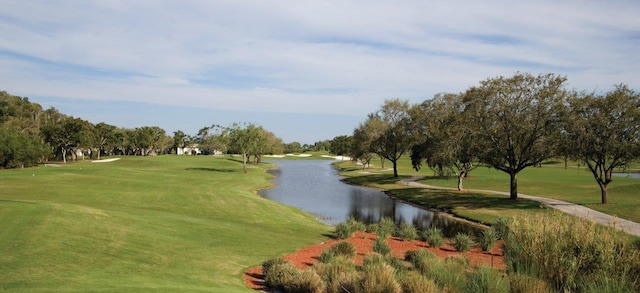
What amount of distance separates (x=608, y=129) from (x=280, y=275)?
3329 centimetres

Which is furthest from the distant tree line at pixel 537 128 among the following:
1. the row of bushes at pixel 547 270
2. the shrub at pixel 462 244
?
the row of bushes at pixel 547 270

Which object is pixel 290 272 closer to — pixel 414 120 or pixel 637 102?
pixel 637 102

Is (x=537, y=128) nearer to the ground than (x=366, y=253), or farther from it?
farther from it

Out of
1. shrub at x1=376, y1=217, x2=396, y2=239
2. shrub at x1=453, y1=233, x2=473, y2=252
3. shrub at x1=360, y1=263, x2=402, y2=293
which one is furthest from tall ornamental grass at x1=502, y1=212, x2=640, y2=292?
shrub at x1=376, y1=217, x2=396, y2=239

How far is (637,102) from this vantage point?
1384 inches

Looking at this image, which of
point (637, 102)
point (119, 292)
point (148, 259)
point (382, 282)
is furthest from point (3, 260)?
point (637, 102)

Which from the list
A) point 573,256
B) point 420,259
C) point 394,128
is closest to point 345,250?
point 420,259

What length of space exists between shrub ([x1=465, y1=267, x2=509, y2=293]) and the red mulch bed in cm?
523

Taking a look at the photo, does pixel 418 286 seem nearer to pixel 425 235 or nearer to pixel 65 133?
pixel 425 235

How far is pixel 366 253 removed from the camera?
61.4 ft

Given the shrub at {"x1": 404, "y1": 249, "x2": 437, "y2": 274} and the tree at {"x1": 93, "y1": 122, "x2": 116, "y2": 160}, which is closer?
the shrub at {"x1": 404, "y1": 249, "x2": 437, "y2": 274}

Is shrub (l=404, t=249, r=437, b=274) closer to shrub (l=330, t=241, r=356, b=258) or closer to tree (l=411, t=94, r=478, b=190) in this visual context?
shrub (l=330, t=241, r=356, b=258)

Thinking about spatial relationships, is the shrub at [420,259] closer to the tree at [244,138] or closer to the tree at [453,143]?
the tree at [453,143]

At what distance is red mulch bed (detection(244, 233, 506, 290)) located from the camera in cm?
1461
